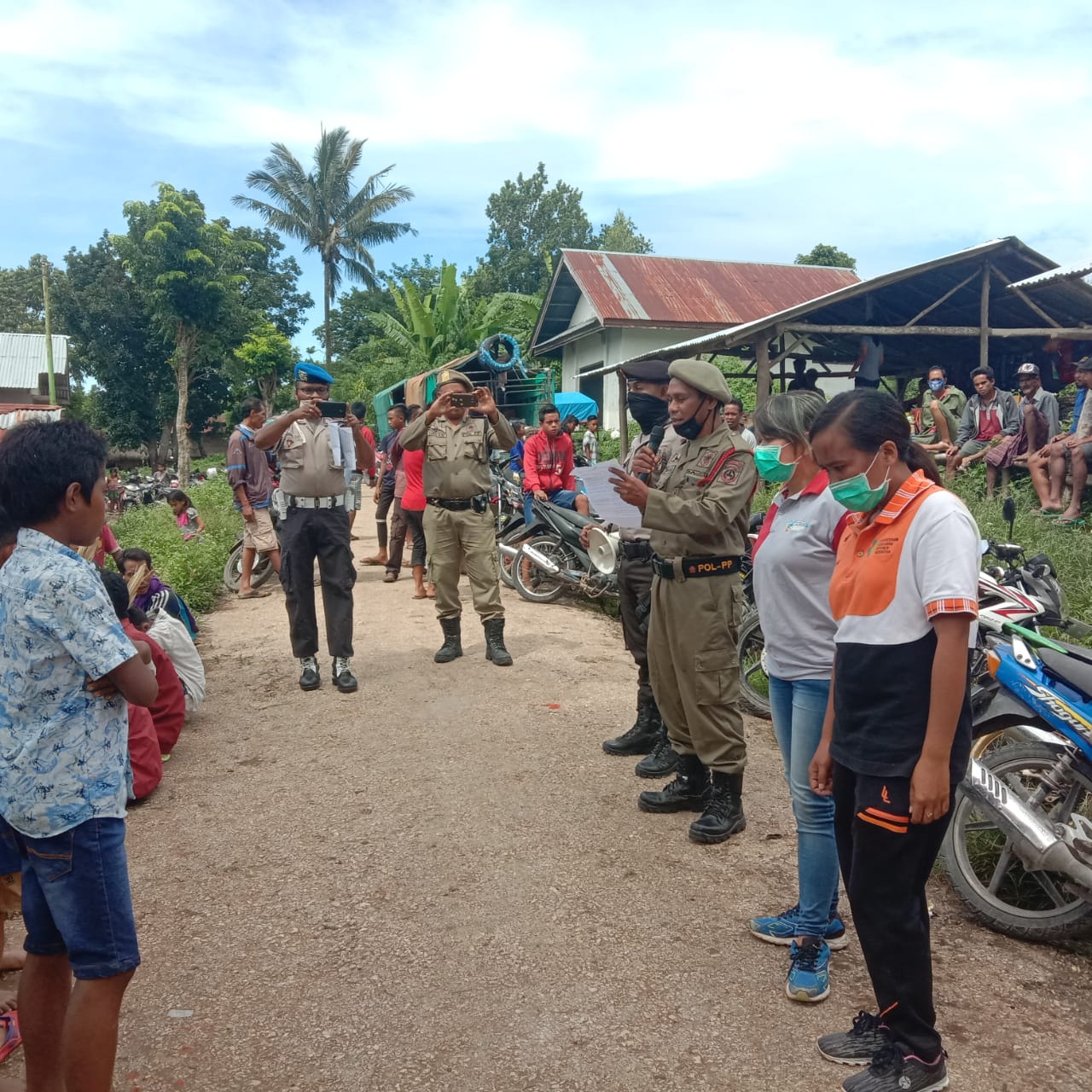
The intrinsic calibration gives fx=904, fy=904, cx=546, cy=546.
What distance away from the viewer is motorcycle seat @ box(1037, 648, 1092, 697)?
3006 mm

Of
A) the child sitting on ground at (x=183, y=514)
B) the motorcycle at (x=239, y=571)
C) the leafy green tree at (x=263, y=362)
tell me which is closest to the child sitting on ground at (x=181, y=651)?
the motorcycle at (x=239, y=571)

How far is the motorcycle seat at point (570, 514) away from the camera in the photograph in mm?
8102

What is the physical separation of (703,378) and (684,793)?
1816mm

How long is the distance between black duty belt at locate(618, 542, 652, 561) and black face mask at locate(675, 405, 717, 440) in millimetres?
843

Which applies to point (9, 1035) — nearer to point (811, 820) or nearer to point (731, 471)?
point (811, 820)

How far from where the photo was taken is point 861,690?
86.1 inches

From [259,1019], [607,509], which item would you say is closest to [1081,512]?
[607,509]

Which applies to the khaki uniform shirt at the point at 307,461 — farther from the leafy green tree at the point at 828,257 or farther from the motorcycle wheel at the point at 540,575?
the leafy green tree at the point at 828,257

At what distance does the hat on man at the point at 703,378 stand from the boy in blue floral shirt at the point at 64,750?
2.24 meters

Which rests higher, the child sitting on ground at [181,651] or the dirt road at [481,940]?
the child sitting on ground at [181,651]

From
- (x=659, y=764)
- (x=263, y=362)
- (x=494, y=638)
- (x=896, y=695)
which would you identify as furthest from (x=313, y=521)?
(x=263, y=362)

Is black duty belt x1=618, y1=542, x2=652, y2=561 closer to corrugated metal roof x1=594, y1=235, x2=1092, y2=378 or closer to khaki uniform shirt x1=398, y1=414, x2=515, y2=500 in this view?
khaki uniform shirt x1=398, y1=414, x2=515, y2=500

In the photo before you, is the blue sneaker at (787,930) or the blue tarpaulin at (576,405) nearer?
the blue sneaker at (787,930)

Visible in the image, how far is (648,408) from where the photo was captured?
432 cm
